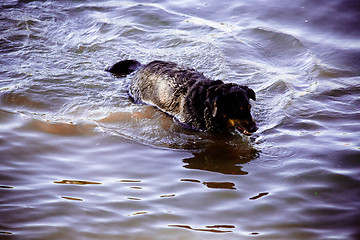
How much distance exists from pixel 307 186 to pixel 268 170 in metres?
0.62

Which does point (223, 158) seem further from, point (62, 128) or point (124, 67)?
point (124, 67)

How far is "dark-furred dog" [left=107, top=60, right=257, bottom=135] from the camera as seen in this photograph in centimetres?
654

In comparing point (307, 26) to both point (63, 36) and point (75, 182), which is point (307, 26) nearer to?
point (63, 36)

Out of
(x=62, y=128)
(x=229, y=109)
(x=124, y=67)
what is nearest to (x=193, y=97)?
(x=229, y=109)

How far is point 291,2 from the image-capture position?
41.5 feet

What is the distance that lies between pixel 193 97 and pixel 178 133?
2.32 feet

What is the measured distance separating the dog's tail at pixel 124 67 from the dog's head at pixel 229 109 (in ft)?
Answer: 8.94

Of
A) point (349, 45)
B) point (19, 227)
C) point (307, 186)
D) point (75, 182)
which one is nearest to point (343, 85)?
point (349, 45)

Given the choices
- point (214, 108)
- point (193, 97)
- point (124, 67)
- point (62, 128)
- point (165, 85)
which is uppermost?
point (124, 67)

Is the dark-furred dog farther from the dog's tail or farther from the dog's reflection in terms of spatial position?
the dog's tail

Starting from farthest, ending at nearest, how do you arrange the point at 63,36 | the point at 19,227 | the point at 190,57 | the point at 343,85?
the point at 63,36 < the point at 190,57 < the point at 343,85 < the point at 19,227

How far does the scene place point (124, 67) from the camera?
8992mm

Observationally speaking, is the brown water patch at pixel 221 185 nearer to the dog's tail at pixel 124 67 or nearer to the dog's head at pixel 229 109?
the dog's head at pixel 229 109

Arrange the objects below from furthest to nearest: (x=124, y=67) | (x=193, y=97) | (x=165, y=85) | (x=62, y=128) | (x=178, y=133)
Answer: (x=124, y=67) < (x=165, y=85) < (x=193, y=97) < (x=178, y=133) < (x=62, y=128)
